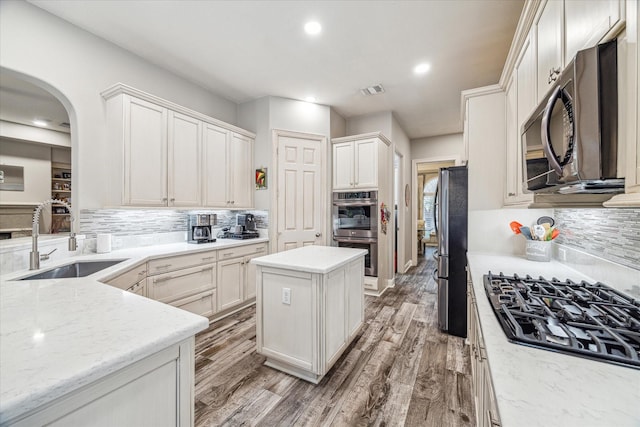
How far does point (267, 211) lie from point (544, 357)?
3.38 m

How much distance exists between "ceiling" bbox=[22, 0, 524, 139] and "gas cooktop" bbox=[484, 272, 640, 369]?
7.30ft

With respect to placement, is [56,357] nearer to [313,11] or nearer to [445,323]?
[313,11]

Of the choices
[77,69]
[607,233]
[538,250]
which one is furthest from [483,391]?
[77,69]

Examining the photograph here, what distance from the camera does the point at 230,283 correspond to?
3131mm

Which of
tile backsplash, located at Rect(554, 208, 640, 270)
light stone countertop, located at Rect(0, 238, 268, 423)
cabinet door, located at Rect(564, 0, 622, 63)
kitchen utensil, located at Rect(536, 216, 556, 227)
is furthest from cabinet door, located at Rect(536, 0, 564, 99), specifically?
light stone countertop, located at Rect(0, 238, 268, 423)

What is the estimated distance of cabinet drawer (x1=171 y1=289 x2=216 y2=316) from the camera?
2.64 m

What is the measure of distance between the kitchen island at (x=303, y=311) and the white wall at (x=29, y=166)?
4.55 meters

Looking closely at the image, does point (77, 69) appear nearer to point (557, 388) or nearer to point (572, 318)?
point (557, 388)

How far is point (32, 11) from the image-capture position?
83.0 inches

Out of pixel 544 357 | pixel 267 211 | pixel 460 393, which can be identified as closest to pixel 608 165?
pixel 544 357

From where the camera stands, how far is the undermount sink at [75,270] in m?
1.74

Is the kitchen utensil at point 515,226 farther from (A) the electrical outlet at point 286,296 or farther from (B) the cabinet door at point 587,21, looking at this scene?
(A) the electrical outlet at point 286,296

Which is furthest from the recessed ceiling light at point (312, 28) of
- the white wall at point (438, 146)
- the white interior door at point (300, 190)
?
the white wall at point (438, 146)

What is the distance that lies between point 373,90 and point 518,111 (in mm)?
2101
